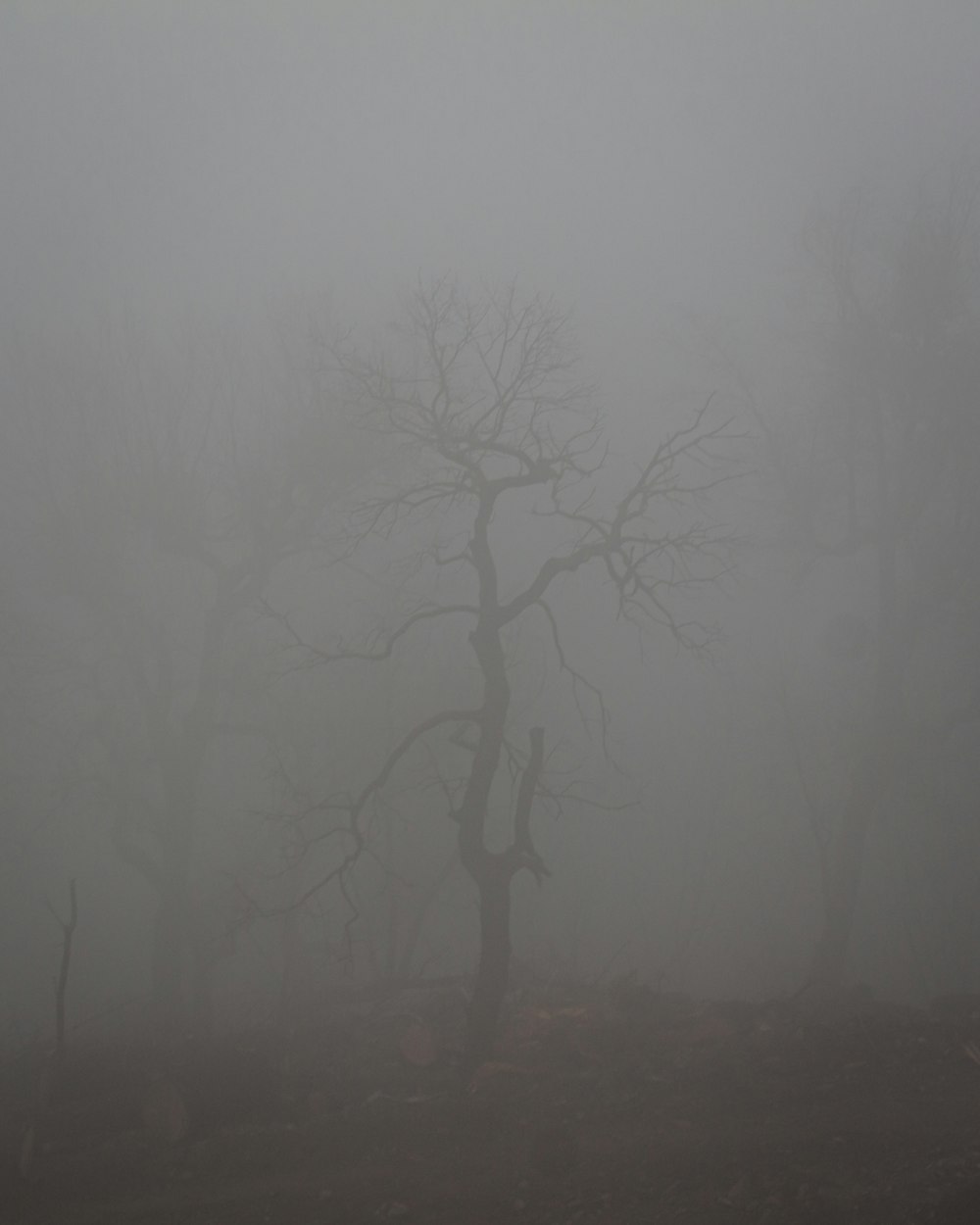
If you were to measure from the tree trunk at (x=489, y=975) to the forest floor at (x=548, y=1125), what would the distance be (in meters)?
0.25

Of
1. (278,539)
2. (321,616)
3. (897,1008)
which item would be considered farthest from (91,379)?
(897,1008)

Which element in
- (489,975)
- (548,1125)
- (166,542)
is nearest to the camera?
(548,1125)

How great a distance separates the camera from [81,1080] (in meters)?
9.62

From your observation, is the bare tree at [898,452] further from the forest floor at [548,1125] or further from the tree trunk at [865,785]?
the forest floor at [548,1125]

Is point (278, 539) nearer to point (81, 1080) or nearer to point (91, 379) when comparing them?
point (91, 379)

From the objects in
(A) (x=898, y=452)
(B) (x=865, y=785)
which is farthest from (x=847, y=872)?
(A) (x=898, y=452)

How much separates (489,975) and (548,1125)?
1.39 meters

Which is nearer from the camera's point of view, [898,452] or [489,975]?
[489,975]

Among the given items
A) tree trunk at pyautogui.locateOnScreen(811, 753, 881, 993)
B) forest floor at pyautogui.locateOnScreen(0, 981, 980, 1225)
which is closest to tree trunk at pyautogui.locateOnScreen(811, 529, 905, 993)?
tree trunk at pyautogui.locateOnScreen(811, 753, 881, 993)

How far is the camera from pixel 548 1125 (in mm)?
7438

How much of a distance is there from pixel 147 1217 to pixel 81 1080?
3352mm

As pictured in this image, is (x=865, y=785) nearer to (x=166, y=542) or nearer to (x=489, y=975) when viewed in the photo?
(x=489, y=975)

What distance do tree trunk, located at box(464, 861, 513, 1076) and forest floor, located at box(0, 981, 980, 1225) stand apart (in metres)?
0.25

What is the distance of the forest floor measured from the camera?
20.5 feet
